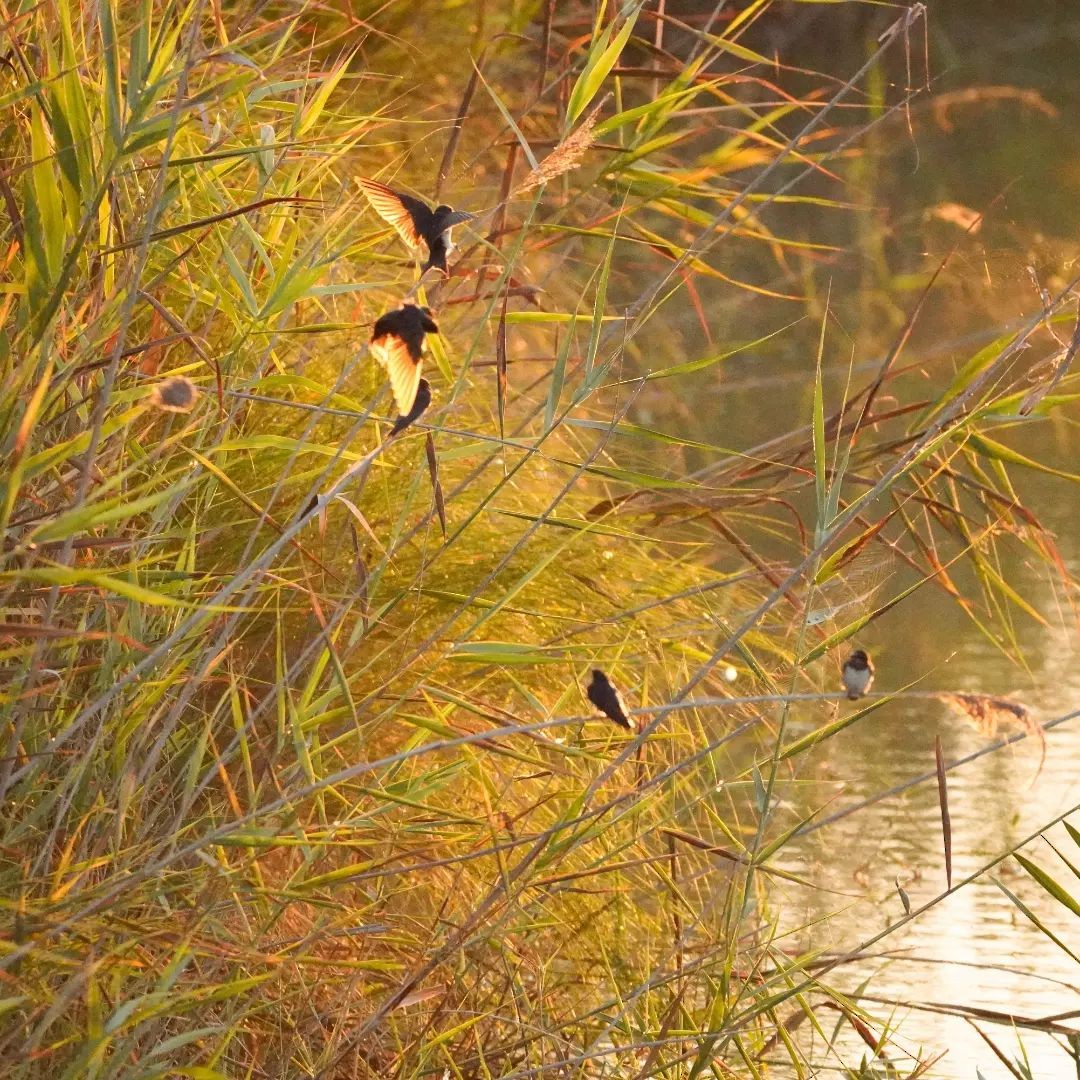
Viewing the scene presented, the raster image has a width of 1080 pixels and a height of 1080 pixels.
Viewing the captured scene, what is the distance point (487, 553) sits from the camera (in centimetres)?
125

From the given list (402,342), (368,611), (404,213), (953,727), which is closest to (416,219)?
(404,213)

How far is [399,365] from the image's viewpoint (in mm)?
759

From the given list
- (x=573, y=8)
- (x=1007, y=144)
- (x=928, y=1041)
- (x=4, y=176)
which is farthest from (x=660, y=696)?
(x=1007, y=144)

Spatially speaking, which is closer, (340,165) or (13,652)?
(13,652)

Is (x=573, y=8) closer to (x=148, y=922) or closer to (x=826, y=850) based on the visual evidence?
(x=826, y=850)

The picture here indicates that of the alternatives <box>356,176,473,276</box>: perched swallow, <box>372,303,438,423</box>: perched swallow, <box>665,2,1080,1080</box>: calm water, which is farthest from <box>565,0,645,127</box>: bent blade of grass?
<box>665,2,1080,1080</box>: calm water

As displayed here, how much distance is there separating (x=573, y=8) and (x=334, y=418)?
1.29m

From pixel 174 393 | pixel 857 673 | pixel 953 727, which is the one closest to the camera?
pixel 174 393

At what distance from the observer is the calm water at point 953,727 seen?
1.30 metres

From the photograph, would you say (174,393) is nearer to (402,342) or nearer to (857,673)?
(402,342)

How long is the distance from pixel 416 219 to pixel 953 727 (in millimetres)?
1116

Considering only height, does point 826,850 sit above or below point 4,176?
below

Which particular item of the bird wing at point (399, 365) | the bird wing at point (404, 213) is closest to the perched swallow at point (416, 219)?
the bird wing at point (404, 213)

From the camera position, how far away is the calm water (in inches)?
51.3
